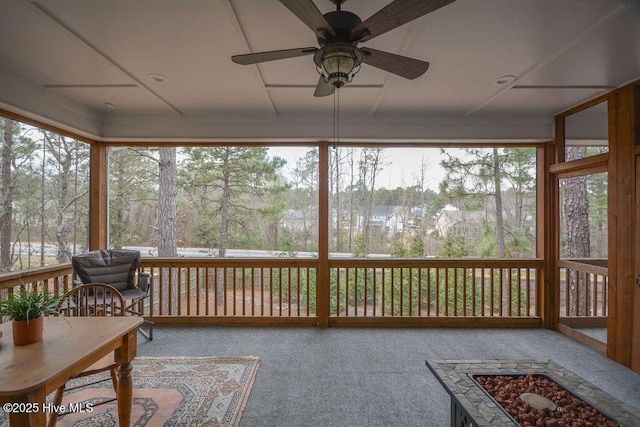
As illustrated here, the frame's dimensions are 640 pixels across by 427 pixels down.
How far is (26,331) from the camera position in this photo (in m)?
1.48

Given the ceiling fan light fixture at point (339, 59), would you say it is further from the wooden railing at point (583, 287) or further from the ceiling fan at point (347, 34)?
the wooden railing at point (583, 287)

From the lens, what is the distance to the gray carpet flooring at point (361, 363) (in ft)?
7.18

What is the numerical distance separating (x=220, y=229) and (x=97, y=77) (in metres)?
2.24

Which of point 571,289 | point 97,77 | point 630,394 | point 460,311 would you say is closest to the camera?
point 630,394

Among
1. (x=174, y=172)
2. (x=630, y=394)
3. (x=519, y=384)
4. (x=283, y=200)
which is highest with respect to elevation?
(x=174, y=172)

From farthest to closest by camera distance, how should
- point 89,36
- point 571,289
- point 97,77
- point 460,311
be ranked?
point 460,311 → point 571,289 → point 97,77 → point 89,36

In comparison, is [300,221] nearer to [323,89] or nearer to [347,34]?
[323,89]

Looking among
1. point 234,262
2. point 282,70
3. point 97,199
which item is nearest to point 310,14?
point 282,70

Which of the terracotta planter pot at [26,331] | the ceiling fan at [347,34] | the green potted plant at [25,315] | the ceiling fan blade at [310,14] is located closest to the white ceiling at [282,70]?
the ceiling fan at [347,34]

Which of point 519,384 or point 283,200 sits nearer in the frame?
point 519,384

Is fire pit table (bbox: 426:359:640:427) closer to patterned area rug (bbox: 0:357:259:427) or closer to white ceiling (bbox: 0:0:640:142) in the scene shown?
patterned area rug (bbox: 0:357:259:427)

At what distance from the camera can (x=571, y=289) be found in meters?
3.77

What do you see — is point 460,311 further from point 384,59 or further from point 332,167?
point 384,59

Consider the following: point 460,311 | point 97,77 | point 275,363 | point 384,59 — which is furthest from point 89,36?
point 460,311
